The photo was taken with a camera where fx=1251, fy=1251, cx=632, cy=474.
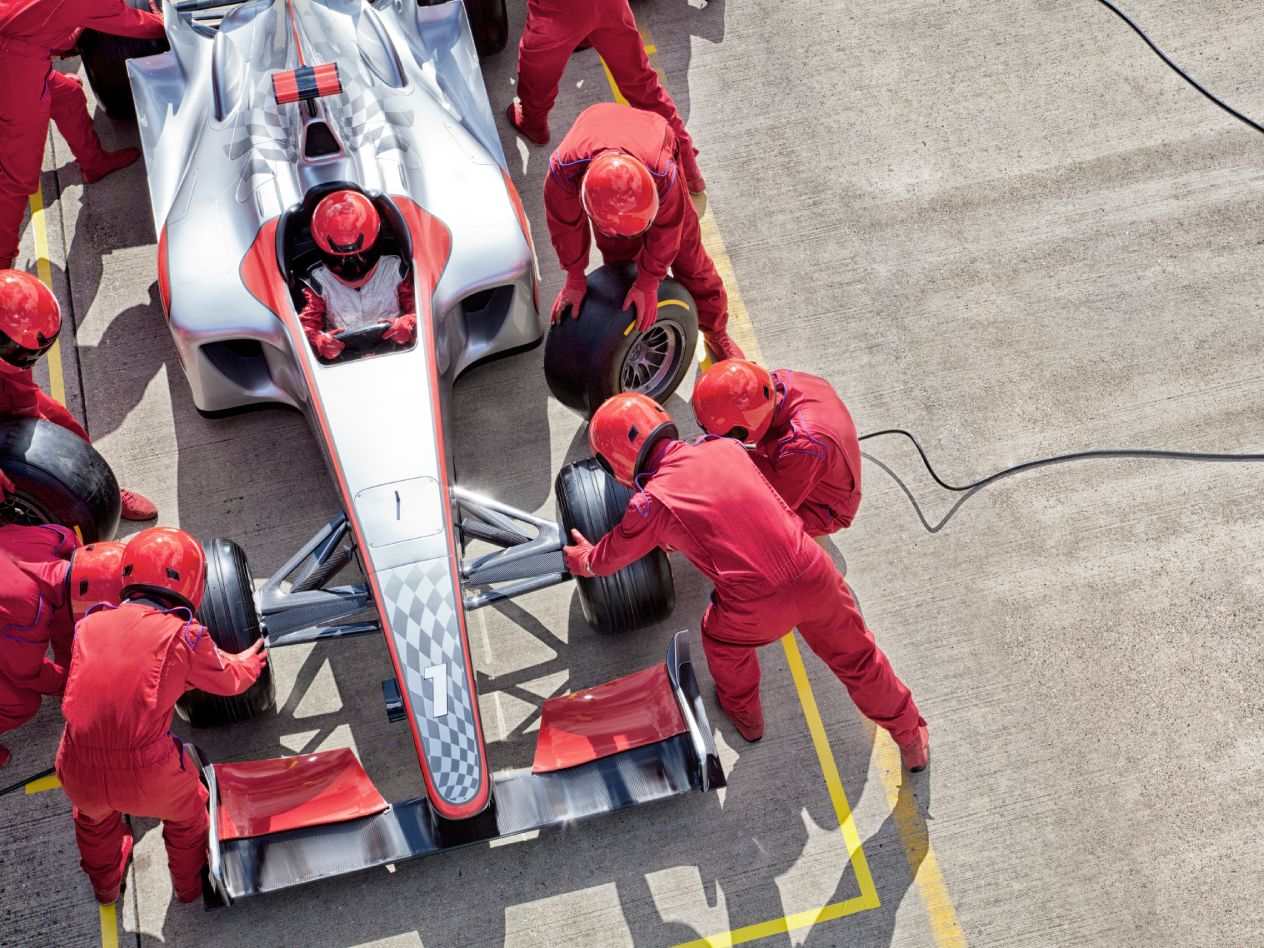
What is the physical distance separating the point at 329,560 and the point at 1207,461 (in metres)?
4.55

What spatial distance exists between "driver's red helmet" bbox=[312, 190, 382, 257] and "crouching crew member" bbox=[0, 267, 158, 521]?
1227 mm

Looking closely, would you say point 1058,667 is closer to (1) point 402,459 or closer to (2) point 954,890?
(2) point 954,890

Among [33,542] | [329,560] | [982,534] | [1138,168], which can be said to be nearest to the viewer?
[33,542]

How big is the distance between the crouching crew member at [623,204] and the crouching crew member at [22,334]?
2.33 metres

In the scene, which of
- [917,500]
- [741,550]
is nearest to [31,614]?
[741,550]

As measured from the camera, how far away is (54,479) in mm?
5695

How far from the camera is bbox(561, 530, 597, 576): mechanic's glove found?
17.6 feet

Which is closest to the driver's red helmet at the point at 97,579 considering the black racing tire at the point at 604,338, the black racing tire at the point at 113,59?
the black racing tire at the point at 604,338

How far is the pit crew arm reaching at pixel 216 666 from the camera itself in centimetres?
476

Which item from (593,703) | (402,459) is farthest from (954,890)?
(402,459)

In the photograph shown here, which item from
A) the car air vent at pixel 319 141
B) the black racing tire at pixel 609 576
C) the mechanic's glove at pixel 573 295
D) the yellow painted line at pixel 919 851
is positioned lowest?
the yellow painted line at pixel 919 851

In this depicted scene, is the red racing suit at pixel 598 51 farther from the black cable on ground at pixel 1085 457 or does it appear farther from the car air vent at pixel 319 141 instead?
the black cable on ground at pixel 1085 457

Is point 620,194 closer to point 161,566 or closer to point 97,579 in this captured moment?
point 161,566

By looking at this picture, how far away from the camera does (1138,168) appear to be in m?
7.64
